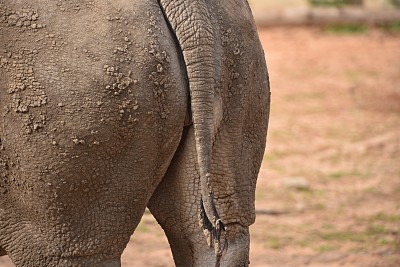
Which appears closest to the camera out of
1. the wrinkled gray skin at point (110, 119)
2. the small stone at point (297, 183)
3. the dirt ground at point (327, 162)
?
the wrinkled gray skin at point (110, 119)

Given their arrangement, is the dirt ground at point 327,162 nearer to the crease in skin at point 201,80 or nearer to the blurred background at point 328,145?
the blurred background at point 328,145

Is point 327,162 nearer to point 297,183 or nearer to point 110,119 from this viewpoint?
point 297,183

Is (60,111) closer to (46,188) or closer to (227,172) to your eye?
(46,188)

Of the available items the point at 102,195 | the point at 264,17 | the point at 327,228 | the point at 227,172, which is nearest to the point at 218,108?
the point at 227,172

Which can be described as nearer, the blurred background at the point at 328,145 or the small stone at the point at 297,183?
the blurred background at the point at 328,145

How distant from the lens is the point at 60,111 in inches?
103

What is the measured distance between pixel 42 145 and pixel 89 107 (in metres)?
0.17

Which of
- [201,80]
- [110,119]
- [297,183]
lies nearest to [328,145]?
[297,183]

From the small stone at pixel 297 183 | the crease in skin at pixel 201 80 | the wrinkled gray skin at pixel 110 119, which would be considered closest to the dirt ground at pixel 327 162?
the small stone at pixel 297 183

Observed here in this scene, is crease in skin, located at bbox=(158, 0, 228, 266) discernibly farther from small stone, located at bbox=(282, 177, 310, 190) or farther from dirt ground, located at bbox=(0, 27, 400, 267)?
small stone, located at bbox=(282, 177, 310, 190)

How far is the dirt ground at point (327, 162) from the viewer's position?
6.11m

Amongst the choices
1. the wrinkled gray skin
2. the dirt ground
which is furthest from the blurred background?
the wrinkled gray skin

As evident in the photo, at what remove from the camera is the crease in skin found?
2.70m

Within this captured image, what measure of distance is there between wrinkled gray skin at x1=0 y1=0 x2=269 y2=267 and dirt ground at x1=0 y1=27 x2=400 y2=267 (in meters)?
2.77
